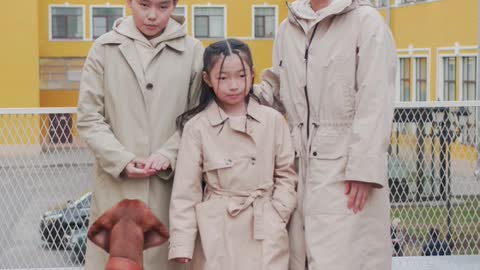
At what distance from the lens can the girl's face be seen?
3.43 meters

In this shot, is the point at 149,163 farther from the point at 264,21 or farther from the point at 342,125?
the point at 264,21

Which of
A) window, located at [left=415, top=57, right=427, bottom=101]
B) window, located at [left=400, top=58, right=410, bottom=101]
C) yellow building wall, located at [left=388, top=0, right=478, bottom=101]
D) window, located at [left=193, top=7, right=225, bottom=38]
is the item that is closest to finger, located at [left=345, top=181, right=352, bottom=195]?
yellow building wall, located at [left=388, top=0, right=478, bottom=101]

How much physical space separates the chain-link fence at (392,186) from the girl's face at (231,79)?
102 centimetres

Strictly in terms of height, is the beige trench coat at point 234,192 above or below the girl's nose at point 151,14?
below

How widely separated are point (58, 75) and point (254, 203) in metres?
30.1

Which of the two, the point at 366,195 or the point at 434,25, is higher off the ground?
the point at 434,25

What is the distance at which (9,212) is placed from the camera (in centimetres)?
476

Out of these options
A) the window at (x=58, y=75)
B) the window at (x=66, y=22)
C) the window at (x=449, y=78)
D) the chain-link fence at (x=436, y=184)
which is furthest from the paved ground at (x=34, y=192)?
the window at (x=66, y=22)

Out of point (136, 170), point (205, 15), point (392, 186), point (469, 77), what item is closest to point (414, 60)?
point (469, 77)

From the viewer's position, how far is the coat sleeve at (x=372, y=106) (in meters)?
3.33

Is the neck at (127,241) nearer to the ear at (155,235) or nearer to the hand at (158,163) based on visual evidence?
the ear at (155,235)

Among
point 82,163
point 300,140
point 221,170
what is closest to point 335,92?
point 300,140

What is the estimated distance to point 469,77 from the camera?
2178cm

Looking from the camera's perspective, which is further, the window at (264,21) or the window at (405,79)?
the window at (264,21)
